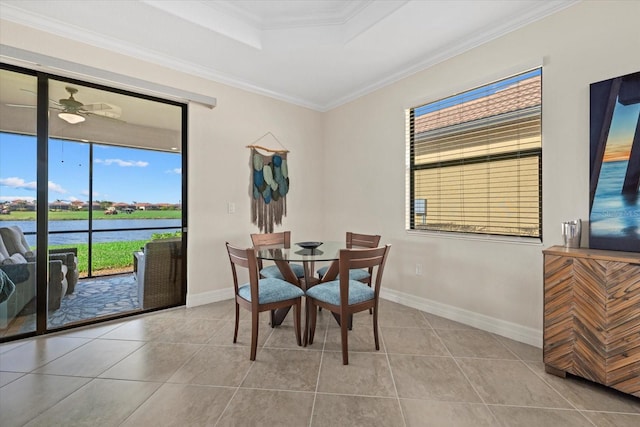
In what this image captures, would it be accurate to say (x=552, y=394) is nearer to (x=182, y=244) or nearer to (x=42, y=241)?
(x=182, y=244)

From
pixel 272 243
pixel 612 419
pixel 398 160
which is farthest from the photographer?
pixel 398 160

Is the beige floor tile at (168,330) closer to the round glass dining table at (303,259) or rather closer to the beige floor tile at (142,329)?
the beige floor tile at (142,329)

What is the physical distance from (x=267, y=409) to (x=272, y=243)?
5.98ft

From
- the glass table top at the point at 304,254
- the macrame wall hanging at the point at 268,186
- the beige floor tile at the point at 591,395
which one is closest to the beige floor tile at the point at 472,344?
the beige floor tile at the point at 591,395

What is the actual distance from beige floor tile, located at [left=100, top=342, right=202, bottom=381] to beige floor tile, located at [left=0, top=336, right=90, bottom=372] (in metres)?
0.56

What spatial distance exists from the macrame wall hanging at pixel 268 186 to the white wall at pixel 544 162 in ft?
3.08

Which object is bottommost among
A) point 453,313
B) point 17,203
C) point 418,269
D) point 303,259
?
point 453,313

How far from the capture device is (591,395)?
1.67 m

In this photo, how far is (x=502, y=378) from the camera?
1842 mm

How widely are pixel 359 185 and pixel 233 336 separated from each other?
7.84 feet

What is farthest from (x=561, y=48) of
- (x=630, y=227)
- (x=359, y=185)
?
(x=359, y=185)

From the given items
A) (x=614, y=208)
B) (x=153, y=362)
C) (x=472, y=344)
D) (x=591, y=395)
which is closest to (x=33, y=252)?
(x=153, y=362)

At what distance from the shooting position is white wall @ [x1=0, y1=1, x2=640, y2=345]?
205 cm

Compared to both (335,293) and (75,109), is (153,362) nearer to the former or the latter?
(335,293)
